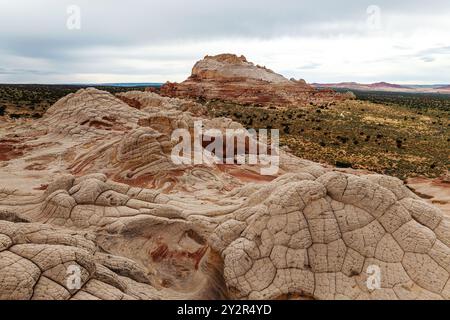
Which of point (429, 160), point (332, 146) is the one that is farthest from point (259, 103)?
point (429, 160)

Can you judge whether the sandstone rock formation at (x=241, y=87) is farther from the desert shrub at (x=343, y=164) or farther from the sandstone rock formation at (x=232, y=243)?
the sandstone rock formation at (x=232, y=243)

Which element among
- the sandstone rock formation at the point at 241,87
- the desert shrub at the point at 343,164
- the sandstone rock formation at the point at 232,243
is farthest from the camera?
the sandstone rock formation at the point at 241,87

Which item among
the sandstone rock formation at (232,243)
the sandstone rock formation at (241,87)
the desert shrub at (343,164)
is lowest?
the desert shrub at (343,164)

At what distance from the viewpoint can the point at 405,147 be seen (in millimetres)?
39812

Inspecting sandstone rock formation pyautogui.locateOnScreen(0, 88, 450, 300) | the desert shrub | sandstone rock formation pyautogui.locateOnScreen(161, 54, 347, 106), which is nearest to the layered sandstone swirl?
sandstone rock formation pyautogui.locateOnScreen(0, 88, 450, 300)

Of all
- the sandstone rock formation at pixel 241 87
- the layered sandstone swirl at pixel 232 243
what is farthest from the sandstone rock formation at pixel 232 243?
the sandstone rock formation at pixel 241 87

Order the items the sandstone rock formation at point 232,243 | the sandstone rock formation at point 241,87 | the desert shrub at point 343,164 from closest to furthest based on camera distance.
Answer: the sandstone rock formation at point 232,243
the desert shrub at point 343,164
the sandstone rock formation at point 241,87

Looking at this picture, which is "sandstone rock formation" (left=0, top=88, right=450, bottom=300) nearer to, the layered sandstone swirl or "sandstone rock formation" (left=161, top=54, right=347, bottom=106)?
the layered sandstone swirl

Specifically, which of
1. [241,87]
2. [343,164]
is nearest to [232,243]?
[343,164]

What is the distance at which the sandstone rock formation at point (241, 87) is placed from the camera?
81281 millimetres

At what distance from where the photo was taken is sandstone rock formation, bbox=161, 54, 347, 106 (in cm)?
8128

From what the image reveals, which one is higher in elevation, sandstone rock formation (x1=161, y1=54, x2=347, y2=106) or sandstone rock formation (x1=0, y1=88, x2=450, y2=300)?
sandstone rock formation (x1=161, y1=54, x2=347, y2=106)
